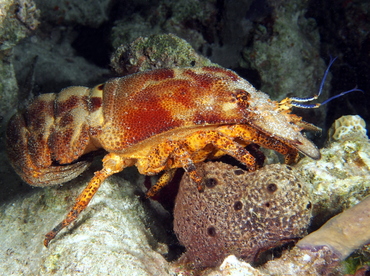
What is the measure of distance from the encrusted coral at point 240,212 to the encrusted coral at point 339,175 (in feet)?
1.90

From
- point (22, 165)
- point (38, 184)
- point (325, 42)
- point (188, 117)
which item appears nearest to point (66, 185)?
point (38, 184)

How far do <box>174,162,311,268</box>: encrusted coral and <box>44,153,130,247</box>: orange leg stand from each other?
956 millimetres

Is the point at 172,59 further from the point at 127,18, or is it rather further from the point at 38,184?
the point at 127,18

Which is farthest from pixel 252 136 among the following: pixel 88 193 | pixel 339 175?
pixel 88 193

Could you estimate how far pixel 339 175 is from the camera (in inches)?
115

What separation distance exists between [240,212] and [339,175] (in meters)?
1.37

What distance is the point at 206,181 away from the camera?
2.74 meters

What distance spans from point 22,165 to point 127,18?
5.61m

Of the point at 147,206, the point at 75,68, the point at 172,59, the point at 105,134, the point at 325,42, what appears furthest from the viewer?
the point at 75,68

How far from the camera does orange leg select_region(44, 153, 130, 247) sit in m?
2.78

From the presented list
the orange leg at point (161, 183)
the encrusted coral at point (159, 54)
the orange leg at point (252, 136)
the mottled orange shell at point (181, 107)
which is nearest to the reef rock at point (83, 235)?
the orange leg at point (161, 183)

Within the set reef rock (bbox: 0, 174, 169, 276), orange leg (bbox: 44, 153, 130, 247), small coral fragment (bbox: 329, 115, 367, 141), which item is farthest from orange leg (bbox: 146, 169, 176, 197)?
small coral fragment (bbox: 329, 115, 367, 141)

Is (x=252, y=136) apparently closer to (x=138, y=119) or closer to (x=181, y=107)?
(x=181, y=107)

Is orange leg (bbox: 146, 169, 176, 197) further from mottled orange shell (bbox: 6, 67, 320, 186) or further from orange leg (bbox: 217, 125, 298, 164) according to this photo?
orange leg (bbox: 217, 125, 298, 164)
